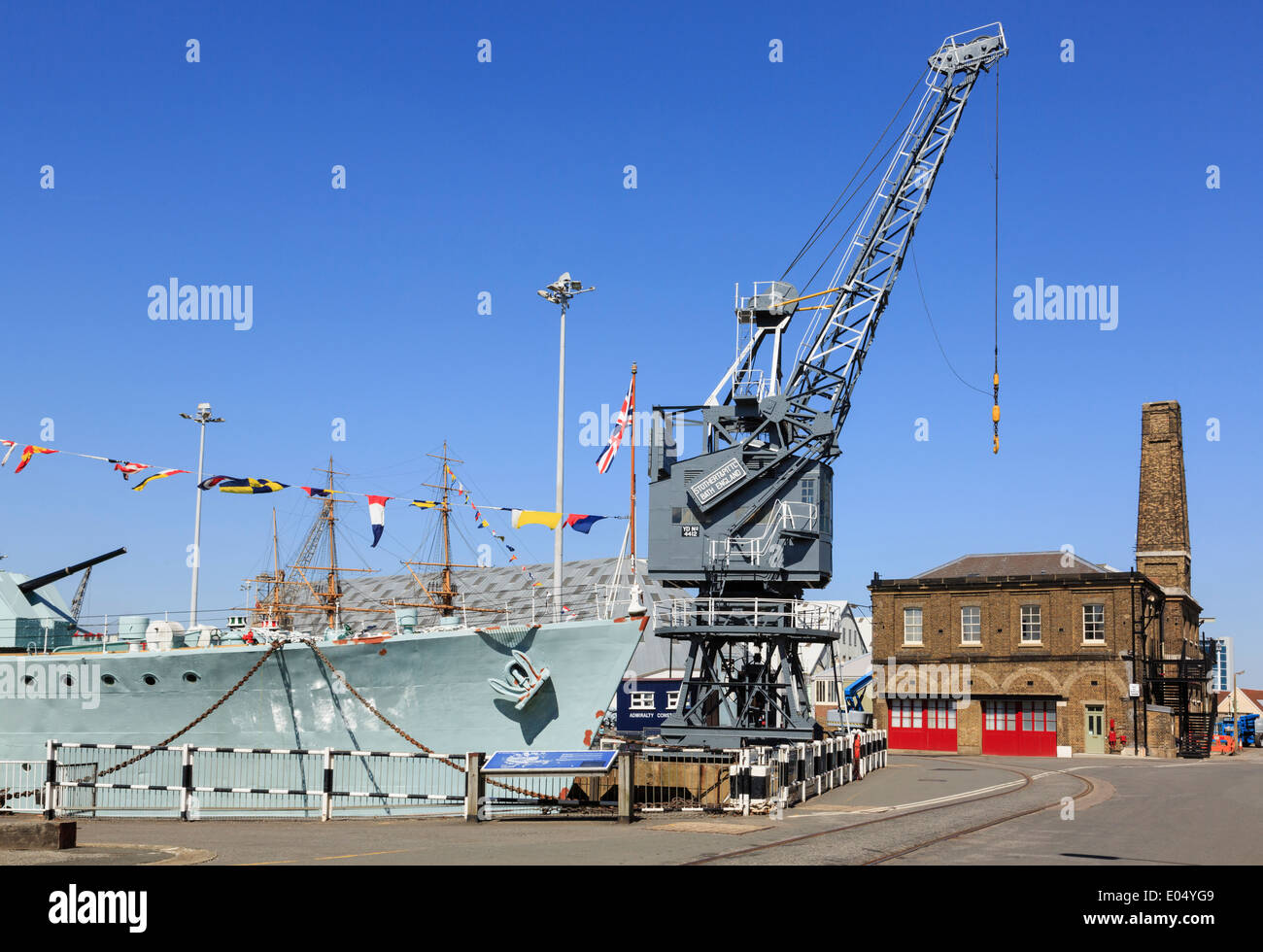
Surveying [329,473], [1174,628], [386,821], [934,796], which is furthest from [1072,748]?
[386,821]

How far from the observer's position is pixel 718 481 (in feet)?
102

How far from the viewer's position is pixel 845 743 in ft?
93.5

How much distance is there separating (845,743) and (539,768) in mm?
12960

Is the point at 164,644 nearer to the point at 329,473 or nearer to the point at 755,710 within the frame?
the point at 755,710

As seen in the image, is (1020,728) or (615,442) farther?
(1020,728)

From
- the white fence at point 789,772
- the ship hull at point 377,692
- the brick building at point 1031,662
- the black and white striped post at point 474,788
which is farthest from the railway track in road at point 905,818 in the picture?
the brick building at point 1031,662

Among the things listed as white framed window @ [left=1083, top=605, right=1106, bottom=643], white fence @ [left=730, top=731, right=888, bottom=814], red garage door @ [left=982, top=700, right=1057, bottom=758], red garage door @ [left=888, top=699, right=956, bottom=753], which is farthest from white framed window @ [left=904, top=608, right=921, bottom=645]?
white fence @ [left=730, top=731, right=888, bottom=814]

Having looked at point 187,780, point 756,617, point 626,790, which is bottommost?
point 626,790

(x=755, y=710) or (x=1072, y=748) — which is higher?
(x=755, y=710)

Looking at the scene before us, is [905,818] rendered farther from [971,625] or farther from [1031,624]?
[971,625]

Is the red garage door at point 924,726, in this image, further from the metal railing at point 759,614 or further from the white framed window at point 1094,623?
the metal railing at point 759,614

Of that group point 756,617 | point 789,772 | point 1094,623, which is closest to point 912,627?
point 1094,623

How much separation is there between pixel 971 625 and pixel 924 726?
17.6 feet

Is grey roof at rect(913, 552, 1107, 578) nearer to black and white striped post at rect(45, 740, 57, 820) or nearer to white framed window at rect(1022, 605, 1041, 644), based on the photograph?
white framed window at rect(1022, 605, 1041, 644)
